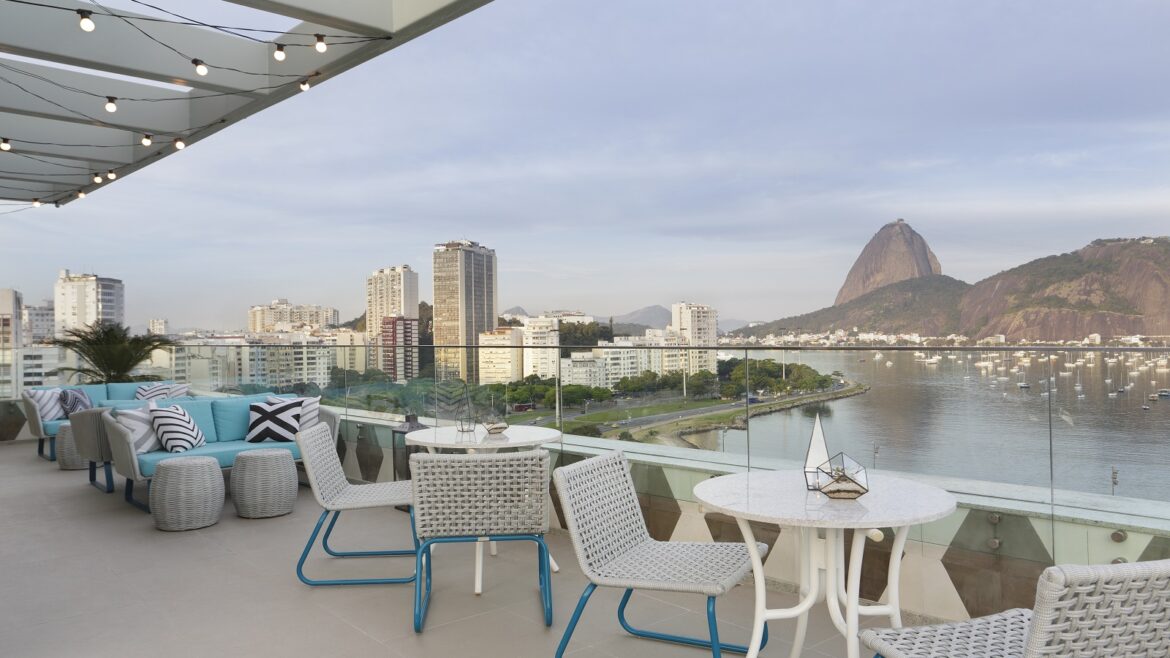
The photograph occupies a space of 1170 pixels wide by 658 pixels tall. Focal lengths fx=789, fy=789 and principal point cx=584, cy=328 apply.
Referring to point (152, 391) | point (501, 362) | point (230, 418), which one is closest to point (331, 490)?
point (501, 362)

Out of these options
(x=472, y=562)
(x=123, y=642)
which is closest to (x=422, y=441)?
(x=472, y=562)

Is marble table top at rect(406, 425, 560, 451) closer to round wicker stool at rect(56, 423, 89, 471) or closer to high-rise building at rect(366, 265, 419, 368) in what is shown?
round wicker stool at rect(56, 423, 89, 471)

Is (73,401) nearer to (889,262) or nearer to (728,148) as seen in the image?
(889,262)

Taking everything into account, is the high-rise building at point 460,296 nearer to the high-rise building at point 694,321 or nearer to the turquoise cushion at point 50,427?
the high-rise building at point 694,321

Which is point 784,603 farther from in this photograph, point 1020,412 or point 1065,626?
point 1065,626

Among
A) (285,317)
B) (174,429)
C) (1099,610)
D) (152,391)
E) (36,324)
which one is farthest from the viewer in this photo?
(285,317)
